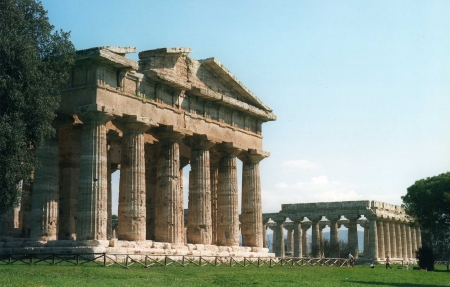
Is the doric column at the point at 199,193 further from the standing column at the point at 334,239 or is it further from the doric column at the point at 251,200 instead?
the standing column at the point at 334,239

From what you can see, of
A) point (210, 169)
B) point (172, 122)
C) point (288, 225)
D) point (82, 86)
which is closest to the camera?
point (82, 86)

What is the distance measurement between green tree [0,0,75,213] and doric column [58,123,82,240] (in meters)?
6.92

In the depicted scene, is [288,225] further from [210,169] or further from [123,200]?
[123,200]

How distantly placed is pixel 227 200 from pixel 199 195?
13.7 feet

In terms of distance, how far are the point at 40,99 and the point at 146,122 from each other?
26.6 feet

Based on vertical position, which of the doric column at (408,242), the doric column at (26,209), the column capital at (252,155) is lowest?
the doric column at (408,242)

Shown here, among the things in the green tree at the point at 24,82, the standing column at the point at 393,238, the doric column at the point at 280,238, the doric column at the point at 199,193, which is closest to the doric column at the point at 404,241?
the standing column at the point at 393,238

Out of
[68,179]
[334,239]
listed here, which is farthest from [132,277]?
[334,239]

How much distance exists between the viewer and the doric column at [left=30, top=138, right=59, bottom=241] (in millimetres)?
36906

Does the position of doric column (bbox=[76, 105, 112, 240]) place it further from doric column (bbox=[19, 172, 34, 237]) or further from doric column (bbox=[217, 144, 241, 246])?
doric column (bbox=[217, 144, 241, 246])

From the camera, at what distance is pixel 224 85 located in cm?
4738

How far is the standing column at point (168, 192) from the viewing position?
4084 centimetres

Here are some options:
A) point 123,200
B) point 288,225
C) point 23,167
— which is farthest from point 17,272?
point 288,225

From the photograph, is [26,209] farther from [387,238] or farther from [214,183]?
[387,238]
